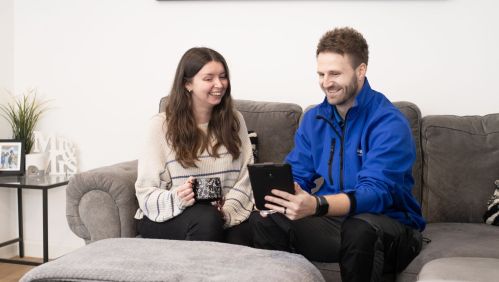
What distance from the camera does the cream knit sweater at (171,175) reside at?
2.37 metres

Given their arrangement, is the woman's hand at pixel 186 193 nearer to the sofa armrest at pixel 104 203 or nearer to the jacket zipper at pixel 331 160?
the sofa armrest at pixel 104 203

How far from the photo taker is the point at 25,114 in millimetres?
3514

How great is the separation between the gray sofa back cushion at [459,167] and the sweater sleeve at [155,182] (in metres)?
1.11

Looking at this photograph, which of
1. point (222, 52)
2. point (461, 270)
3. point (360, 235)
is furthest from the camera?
point (222, 52)

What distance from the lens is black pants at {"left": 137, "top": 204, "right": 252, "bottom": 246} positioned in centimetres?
227

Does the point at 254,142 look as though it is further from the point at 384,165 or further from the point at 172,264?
the point at 172,264

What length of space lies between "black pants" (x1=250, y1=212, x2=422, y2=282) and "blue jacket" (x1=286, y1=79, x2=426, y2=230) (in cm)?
8

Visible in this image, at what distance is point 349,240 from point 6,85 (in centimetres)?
247

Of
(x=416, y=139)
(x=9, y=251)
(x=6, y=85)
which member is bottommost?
(x=9, y=251)

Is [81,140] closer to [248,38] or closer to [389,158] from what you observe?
[248,38]

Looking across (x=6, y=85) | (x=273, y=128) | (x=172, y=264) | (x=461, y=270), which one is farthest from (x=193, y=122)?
(x=6, y=85)

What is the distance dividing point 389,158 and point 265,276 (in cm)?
68

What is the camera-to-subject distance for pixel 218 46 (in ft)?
10.8

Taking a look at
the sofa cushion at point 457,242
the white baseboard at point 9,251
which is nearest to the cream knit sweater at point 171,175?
the sofa cushion at point 457,242
